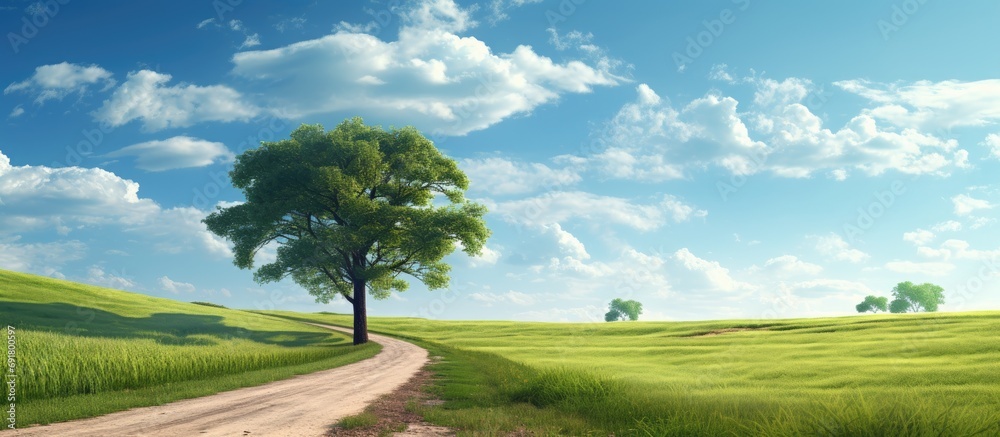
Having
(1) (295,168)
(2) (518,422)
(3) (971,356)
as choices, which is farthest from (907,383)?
(1) (295,168)

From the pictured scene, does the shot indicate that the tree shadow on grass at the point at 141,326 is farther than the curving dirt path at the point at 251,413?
Yes

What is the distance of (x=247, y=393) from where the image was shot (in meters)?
17.3

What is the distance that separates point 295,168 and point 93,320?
1567cm

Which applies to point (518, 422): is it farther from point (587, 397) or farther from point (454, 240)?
point (454, 240)

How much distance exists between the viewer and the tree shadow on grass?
109 ft

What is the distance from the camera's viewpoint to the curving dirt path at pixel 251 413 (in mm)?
11125

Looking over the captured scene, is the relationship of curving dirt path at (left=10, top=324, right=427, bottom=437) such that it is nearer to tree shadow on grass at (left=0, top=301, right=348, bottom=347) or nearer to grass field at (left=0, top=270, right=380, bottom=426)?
grass field at (left=0, top=270, right=380, bottom=426)

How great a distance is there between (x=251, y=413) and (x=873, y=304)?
157421mm

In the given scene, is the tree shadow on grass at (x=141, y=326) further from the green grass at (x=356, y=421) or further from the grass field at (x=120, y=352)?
the green grass at (x=356, y=421)

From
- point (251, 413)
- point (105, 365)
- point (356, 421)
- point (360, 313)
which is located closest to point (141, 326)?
point (360, 313)

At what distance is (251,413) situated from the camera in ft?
43.7

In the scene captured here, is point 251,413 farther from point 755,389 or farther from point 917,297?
point 917,297

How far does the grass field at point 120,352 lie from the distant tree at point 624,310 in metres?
106

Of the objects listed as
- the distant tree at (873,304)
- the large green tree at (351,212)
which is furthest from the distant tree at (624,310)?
the large green tree at (351,212)
